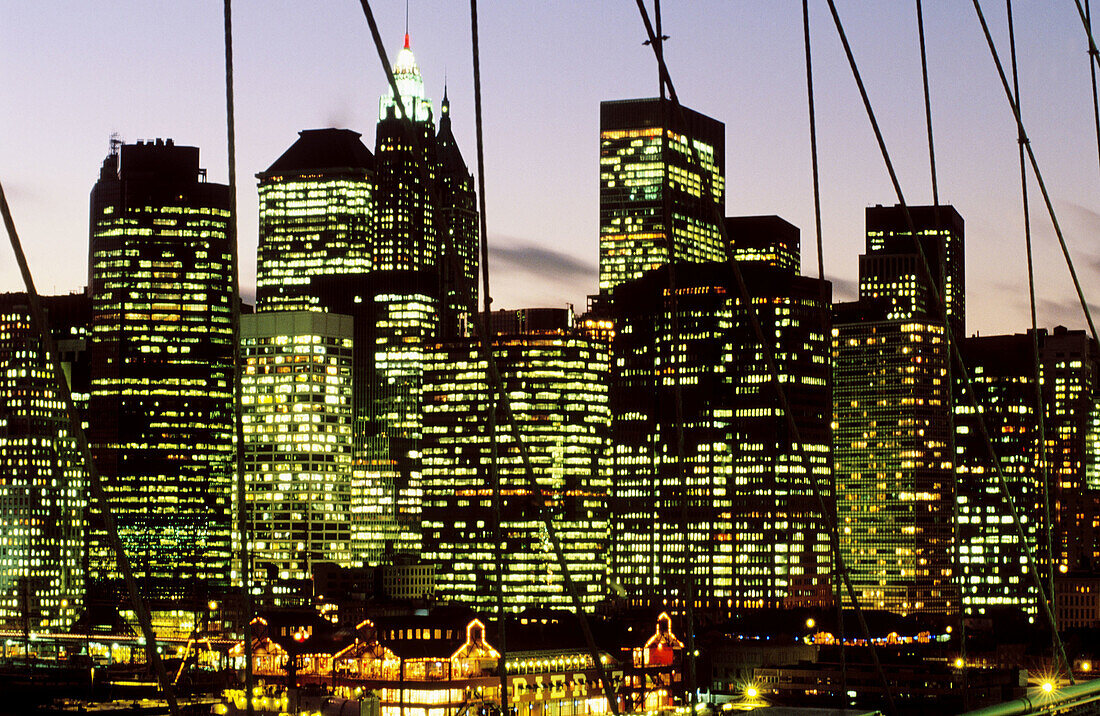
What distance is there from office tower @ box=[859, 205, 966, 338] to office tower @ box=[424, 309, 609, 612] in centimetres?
Answer: 2551

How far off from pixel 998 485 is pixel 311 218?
153ft

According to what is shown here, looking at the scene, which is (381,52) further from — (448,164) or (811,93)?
(448,164)

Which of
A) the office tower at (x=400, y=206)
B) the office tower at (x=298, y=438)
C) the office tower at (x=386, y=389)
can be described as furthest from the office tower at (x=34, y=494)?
the office tower at (x=400, y=206)

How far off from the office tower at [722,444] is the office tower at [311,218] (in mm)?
27924

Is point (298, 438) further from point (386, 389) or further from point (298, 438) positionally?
point (386, 389)

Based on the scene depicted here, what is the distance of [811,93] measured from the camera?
10766 mm

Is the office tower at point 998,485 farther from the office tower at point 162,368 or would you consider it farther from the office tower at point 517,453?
the office tower at point 162,368

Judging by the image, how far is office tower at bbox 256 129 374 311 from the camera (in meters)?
115

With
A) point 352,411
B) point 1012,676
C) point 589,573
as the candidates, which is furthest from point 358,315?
point 1012,676

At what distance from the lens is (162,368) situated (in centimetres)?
9938

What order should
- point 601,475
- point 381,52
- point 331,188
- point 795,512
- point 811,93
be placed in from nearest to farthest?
point 381,52 → point 811,93 → point 795,512 → point 601,475 → point 331,188

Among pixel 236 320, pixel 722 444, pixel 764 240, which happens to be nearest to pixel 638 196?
pixel 764 240

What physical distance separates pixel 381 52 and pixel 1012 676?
151 feet

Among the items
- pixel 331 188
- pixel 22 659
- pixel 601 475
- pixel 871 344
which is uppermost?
pixel 331 188
